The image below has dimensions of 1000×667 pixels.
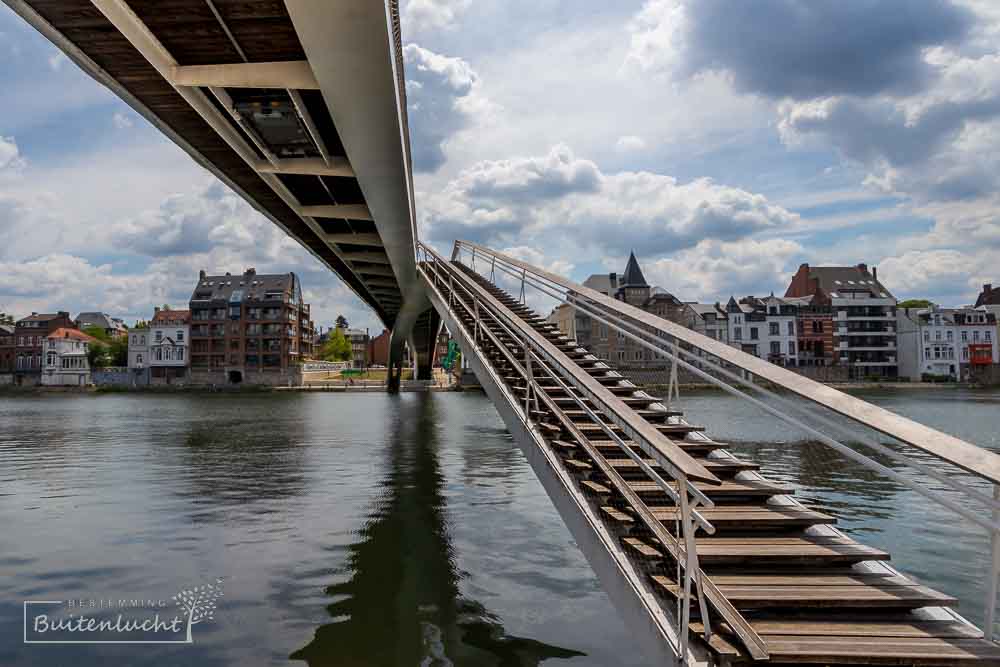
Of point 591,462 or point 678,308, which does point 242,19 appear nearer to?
point 591,462

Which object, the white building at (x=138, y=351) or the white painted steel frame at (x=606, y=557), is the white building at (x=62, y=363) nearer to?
the white building at (x=138, y=351)

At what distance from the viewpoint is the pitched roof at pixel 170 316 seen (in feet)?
300

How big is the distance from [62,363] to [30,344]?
8.66 metres

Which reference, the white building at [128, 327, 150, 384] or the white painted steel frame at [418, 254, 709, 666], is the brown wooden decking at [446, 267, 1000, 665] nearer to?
the white painted steel frame at [418, 254, 709, 666]

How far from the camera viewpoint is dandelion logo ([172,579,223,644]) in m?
6.66

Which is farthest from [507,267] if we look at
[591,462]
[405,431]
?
[405,431]

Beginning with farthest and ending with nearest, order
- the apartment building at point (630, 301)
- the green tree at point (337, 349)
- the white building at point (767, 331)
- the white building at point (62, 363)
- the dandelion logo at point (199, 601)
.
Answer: the green tree at point (337, 349) → the white building at point (62, 363) → the white building at point (767, 331) → the apartment building at point (630, 301) → the dandelion logo at point (199, 601)

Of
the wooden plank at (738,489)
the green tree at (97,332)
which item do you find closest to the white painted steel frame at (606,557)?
the wooden plank at (738,489)

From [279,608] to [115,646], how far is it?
150 centimetres

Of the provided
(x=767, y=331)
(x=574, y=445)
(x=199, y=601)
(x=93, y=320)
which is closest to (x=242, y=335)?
(x=93, y=320)

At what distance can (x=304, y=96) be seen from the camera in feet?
36.1

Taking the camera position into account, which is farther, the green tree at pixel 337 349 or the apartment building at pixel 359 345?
the apartment building at pixel 359 345

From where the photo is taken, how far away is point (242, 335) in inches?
3465

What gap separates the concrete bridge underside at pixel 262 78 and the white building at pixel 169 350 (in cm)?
8218
